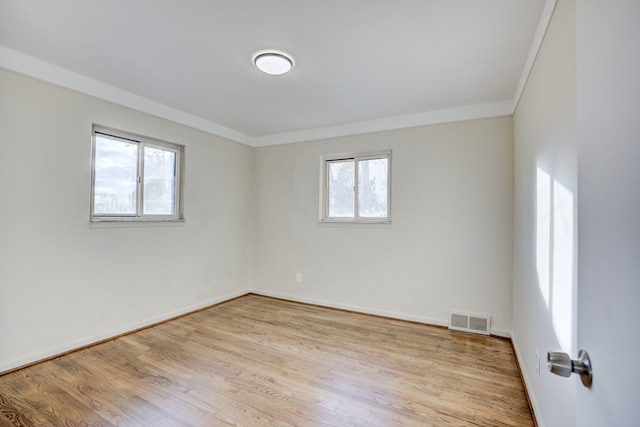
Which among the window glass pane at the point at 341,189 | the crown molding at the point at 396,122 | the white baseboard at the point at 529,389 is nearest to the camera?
the white baseboard at the point at 529,389

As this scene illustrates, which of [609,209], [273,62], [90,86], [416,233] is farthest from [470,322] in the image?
[90,86]

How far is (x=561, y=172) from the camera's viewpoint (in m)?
1.40

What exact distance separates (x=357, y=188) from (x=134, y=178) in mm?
2628

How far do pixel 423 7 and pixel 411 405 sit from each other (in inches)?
98.8

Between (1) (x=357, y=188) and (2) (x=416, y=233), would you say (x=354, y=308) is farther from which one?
(1) (x=357, y=188)

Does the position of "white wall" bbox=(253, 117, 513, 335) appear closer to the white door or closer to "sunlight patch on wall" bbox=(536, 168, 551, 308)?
"sunlight patch on wall" bbox=(536, 168, 551, 308)

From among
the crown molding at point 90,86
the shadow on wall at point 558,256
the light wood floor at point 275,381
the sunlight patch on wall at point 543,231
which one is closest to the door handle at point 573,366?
the shadow on wall at point 558,256

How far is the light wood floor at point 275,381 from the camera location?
1.84 m

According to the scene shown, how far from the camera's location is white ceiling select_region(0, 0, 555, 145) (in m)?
1.81

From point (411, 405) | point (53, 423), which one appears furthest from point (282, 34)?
point (53, 423)

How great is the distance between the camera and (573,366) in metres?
0.63

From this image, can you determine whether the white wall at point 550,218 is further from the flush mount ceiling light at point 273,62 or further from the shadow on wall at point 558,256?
the flush mount ceiling light at point 273,62

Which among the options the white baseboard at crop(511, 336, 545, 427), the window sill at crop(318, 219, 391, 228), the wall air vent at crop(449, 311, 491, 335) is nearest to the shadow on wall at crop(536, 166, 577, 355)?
the white baseboard at crop(511, 336, 545, 427)

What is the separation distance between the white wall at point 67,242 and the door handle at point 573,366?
3351 mm
